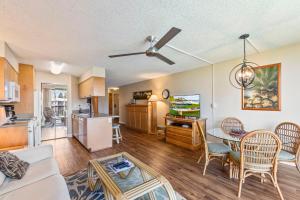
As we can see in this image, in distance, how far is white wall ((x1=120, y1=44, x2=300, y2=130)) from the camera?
271cm

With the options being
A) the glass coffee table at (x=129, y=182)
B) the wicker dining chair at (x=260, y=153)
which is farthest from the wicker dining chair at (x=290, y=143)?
the glass coffee table at (x=129, y=182)

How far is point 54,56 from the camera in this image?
3150 mm

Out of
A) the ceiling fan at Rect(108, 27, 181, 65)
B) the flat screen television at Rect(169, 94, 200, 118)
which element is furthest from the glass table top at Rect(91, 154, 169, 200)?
the flat screen television at Rect(169, 94, 200, 118)

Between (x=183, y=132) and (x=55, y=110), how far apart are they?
4.80 metres

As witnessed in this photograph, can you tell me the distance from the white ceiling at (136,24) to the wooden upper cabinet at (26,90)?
119cm

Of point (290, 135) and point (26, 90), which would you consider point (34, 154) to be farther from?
point (290, 135)

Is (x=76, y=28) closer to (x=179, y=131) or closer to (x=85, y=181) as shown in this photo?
(x=85, y=181)

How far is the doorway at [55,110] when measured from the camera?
5080 millimetres

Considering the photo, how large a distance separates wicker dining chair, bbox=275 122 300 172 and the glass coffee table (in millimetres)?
1808

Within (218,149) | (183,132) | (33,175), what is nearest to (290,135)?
(218,149)

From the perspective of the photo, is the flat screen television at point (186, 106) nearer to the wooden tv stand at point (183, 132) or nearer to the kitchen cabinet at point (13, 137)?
the wooden tv stand at point (183, 132)

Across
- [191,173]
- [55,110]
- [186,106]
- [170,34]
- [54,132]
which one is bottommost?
[191,173]

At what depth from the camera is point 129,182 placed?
2.21 m

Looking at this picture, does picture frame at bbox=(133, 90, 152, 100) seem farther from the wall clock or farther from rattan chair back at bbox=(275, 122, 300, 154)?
rattan chair back at bbox=(275, 122, 300, 154)
